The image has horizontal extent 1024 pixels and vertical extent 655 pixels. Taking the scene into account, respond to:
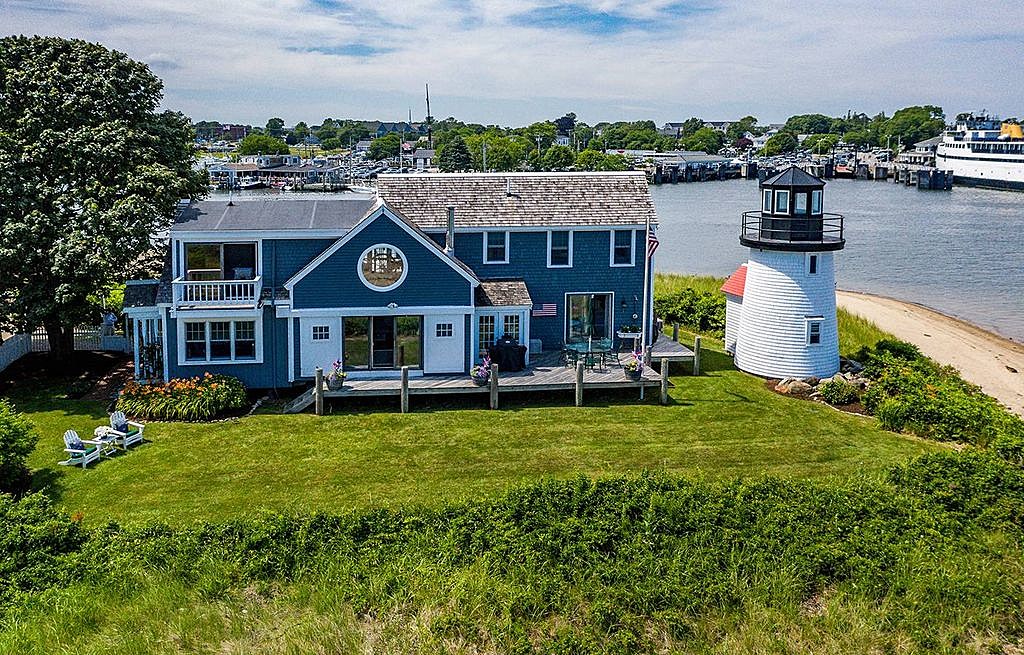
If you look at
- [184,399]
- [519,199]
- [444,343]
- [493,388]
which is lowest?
[184,399]

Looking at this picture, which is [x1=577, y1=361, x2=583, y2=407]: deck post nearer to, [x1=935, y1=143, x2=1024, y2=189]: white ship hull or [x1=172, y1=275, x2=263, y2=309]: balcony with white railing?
[x1=172, y1=275, x2=263, y2=309]: balcony with white railing

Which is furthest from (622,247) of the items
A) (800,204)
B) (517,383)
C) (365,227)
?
(365,227)

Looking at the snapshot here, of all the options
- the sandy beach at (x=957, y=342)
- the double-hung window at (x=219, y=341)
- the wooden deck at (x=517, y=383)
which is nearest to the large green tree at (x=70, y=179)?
the double-hung window at (x=219, y=341)

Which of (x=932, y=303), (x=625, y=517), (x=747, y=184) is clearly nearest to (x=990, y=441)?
(x=625, y=517)

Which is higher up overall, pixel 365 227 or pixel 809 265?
pixel 365 227

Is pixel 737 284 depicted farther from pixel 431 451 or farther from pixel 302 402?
pixel 302 402

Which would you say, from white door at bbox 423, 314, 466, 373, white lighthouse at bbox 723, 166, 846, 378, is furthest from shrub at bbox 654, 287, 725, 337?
white door at bbox 423, 314, 466, 373

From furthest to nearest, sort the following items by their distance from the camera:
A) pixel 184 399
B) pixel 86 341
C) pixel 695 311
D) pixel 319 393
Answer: pixel 695 311 < pixel 86 341 < pixel 319 393 < pixel 184 399

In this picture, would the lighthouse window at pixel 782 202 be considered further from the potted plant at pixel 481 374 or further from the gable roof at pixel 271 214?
the gable roof at pixel 271 214
